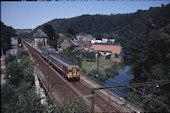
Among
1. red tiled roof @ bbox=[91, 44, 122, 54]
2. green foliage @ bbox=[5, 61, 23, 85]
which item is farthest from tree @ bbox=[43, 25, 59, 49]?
green foliage @ bbox=[5, 61, 23, 85]

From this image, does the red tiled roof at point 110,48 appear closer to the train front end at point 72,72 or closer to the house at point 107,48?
the house at point 107,48

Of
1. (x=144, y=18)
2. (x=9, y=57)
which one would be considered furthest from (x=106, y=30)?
(x=9, y=57)

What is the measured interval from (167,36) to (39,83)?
1507cm

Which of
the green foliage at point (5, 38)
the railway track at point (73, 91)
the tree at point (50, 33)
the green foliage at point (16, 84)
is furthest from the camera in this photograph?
the green foliage at point (5, 38)

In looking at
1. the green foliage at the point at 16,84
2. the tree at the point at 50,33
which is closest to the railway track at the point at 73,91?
the green foliage at the point at 16,84

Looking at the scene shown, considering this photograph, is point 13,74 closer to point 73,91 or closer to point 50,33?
point 73,91

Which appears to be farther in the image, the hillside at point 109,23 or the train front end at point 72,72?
the hillside at point 109,23

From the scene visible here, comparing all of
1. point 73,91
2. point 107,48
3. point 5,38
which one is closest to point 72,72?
point 73,91

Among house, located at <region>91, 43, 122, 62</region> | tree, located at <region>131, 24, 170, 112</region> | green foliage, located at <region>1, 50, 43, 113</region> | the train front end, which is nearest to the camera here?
green foliage, located at <region>1, 50, 43, 113</region>

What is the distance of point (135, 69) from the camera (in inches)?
1284

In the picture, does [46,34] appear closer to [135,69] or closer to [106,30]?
[135,69]

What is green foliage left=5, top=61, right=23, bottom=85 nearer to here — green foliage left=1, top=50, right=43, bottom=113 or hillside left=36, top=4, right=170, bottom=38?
Result: green foliage left=1, top=50, right=43, bottom=113

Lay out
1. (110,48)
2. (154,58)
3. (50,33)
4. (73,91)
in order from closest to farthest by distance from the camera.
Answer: (73,91)
(154,58)
(50,33)
(110,48)

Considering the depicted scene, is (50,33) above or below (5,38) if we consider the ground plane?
above
